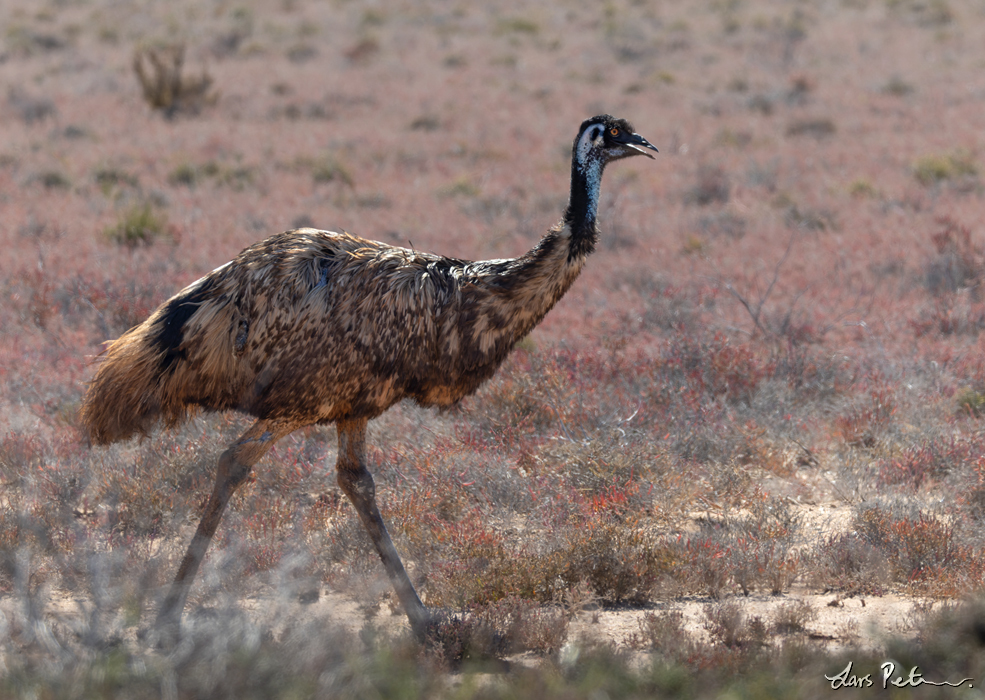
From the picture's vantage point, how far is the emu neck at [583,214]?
4.96 m

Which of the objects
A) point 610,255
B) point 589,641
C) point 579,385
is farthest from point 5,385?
point 610,255

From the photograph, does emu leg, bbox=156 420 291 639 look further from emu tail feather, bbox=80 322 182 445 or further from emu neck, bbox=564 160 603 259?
emu neck, bbox=564 160 603 259

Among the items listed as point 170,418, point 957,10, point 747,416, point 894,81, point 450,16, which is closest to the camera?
point 170,418

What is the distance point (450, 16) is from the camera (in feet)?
103

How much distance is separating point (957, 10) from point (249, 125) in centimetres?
2138

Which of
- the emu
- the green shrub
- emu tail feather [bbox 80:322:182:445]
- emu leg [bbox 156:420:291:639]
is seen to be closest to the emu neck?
the emu

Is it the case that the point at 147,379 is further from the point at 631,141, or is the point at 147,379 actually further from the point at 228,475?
the point at 631,141

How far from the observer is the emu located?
4.57m

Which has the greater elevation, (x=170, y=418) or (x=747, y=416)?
(x=170, y=418)

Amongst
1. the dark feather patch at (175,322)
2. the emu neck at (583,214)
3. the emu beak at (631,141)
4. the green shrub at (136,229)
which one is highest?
the emu beak at (631,141)

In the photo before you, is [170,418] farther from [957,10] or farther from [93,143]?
[957,10]

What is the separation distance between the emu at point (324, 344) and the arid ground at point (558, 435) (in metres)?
0.56

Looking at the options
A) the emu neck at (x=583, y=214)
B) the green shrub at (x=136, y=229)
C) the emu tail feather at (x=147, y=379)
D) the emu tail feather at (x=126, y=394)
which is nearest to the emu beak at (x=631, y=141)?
the emu neck at (x=583, y=214)

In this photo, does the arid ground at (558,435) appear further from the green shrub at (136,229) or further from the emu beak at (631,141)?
the emu beak at (631,141)
